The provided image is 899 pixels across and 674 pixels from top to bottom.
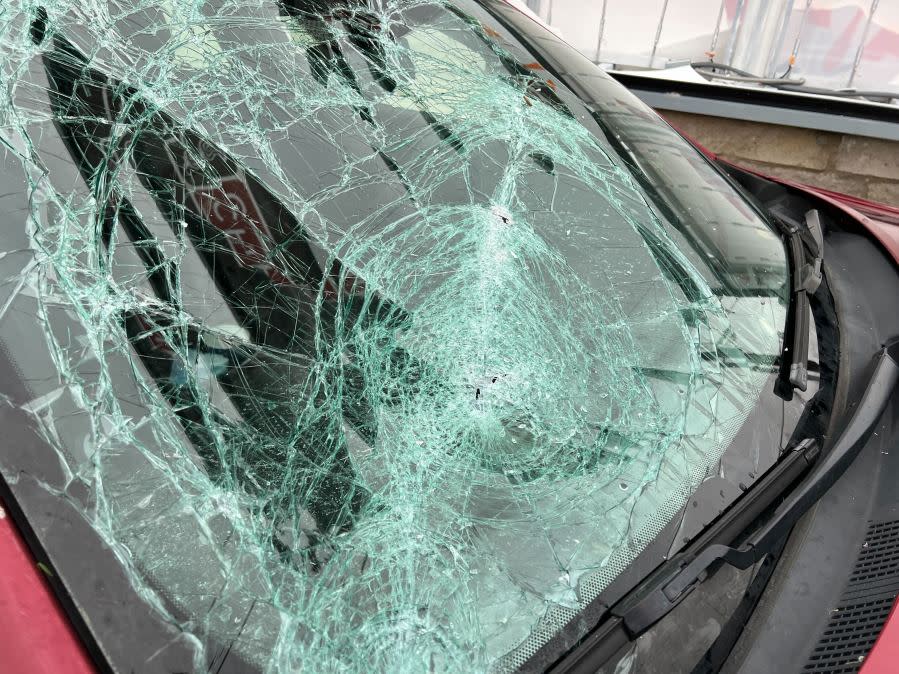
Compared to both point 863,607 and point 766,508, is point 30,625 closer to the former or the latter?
point 766,508

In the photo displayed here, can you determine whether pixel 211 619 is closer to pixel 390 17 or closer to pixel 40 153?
pixel 40 153

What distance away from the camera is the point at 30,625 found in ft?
2.99

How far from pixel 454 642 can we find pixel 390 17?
151 cm

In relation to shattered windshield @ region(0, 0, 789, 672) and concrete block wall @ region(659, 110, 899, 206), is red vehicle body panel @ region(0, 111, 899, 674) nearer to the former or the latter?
shattered windshield @ region(0, 0, 789, 672)

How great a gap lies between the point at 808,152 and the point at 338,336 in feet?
13.8

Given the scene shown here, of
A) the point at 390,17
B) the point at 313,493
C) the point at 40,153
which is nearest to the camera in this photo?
the point at 313,493

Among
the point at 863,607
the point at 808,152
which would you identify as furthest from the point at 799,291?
the point at 808,152

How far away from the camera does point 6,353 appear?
1055 mm

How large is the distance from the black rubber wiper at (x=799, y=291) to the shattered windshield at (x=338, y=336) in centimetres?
4

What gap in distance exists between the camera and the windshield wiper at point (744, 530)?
1023 mm

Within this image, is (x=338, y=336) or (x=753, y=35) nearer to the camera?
(x=338, y=336)

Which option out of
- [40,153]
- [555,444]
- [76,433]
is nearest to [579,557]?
[555,444]

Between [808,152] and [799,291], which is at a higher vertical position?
[808,152]

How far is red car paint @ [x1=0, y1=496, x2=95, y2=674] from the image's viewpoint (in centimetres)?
90
